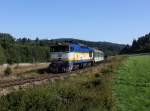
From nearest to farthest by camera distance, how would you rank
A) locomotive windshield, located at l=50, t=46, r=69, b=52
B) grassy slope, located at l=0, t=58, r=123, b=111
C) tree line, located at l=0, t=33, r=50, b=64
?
grassy slope, located at l=0, t=58, r=123, b=111, locomotive windshield, located at l=50, t=46, r=69, b=52, tree line, located at l=0, t=33, r=50, b=64

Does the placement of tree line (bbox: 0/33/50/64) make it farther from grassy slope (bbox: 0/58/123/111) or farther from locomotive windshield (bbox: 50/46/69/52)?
grassy slope (bbox: 0/58/123/111)

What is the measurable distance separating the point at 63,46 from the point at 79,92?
2484cm

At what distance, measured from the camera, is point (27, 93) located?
14.1 meters

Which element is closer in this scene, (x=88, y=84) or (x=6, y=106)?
(x=6, y=106)

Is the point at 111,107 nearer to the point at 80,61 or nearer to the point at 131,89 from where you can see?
the point at 131,89

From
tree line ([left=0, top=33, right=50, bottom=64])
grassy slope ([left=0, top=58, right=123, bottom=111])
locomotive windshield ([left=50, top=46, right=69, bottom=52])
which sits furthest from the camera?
tree line ([left=0, top=33, right=50, bottom=64])

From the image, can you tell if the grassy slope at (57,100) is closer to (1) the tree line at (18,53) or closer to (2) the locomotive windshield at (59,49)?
(2) the locomotive windshield at (59,49)

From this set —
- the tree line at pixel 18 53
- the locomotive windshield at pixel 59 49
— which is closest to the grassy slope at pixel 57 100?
the locomotive windshield at pixel 59 49

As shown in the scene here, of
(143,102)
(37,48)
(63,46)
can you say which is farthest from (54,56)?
(37,48)

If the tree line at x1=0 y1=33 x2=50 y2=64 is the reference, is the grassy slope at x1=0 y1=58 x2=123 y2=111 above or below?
below

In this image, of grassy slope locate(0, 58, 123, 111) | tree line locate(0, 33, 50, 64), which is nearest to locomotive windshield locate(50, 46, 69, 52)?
grassy slope locate(0, 58, 123, 111)

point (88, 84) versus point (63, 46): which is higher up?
point (63, 46)

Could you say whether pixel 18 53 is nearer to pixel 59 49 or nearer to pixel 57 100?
pixel 59 49

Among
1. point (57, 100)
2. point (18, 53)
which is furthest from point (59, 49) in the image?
point (18, 53)
